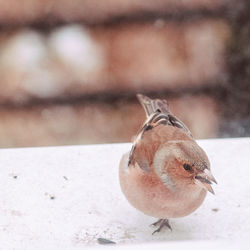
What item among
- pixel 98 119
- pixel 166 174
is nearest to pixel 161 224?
pixel 166 174

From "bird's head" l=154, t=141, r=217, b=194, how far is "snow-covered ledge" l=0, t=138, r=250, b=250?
9 cm

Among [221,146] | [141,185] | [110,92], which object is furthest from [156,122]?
[110,92]

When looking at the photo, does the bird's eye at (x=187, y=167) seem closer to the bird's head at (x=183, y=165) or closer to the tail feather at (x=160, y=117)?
the bird's head at (x=183, y=165)

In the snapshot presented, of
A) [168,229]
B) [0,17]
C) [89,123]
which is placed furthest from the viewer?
[89,123]

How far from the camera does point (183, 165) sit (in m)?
0.78

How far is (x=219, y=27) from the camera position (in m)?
1.47

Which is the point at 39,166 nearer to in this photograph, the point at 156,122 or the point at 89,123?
the point at 156,122

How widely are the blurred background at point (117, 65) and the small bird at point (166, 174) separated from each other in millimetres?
649

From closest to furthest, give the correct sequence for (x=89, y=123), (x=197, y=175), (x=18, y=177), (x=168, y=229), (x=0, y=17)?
(x=197, y=175) < (x=168, y=229) < (x=18, y=177) < (x=0, y=17) < (x=89, y=123)

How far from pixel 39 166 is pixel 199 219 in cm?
33

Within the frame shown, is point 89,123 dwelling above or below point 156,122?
above

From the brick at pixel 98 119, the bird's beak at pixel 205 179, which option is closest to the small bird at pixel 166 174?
the bird's beak at pixel 205 179

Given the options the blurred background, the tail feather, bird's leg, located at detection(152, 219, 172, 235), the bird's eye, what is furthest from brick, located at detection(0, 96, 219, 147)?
the bird's eye

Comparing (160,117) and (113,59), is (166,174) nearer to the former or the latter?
(160,117)
